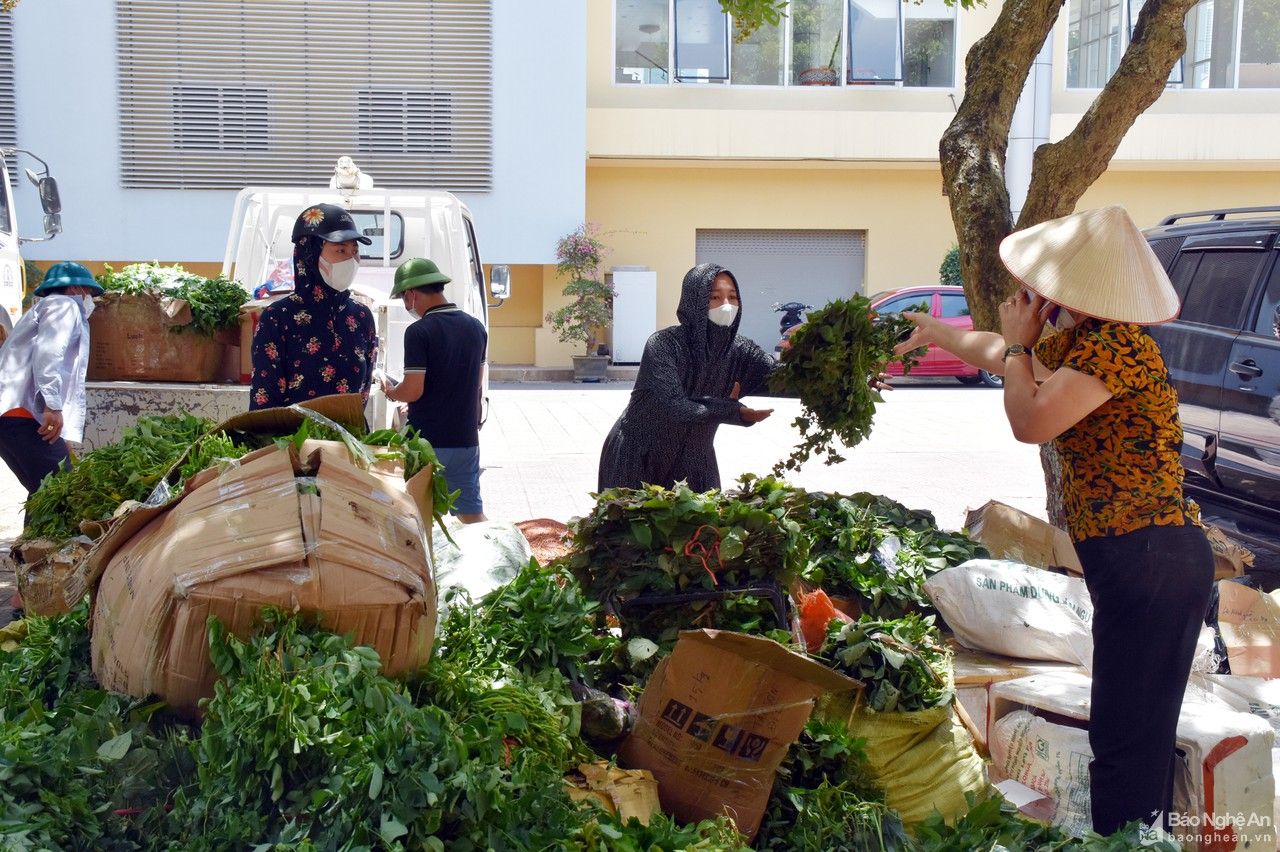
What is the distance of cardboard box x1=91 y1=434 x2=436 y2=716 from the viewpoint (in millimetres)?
2781

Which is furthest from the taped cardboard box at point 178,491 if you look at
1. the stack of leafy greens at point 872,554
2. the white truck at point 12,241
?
the white truck at point 12,241

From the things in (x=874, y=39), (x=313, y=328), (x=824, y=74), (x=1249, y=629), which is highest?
(x=874, y=39)

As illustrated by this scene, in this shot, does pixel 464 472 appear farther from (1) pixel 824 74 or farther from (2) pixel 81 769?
(1) pixel 824 74

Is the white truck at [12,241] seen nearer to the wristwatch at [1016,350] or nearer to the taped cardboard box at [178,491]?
the taped cardboard box at [178,491]

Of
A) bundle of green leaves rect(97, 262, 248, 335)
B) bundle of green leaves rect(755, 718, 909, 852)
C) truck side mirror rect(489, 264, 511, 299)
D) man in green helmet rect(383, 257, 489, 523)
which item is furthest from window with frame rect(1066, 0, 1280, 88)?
bundle of green leaves rect(755, 718, 909, 852)

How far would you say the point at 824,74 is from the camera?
23062mm

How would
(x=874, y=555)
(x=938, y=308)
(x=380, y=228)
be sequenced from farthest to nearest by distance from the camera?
1. (x=938, y=308)
2. (x=380, y=228)
3. (x=874, y=555)

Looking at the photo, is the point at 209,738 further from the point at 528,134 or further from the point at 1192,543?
the point at 528,134

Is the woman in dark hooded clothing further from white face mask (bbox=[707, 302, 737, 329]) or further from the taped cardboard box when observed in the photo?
white face mask (bbox=[707, 302, 737, 329])

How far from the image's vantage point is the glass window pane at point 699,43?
74.8ft

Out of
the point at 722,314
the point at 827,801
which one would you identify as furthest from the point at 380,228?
the point at 827,801

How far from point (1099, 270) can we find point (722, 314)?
206 cm

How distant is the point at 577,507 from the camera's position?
9.17m

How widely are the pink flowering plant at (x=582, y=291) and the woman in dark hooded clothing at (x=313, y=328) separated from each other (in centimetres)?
1600
